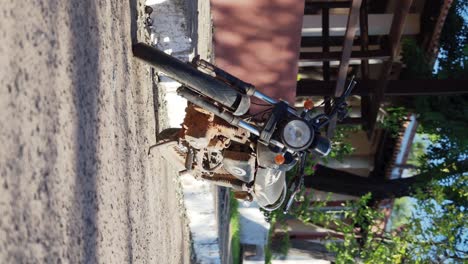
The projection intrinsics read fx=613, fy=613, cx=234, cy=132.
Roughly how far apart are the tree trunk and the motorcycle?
14.8 ft

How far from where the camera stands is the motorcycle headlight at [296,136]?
327cm

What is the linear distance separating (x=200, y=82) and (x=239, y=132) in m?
0.49

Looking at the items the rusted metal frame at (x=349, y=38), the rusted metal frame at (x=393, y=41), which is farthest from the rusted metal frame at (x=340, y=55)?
the rusted metal frame at (x=349, y=38)

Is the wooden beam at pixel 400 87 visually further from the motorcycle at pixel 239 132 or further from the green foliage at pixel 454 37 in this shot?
the motorcycle at pixel 239 132

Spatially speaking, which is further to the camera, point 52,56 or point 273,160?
point 273,160

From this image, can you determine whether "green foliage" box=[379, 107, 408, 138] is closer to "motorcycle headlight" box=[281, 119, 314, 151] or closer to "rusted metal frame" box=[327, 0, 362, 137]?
"rusted metal frame" box=[327, 0, 362, 137]

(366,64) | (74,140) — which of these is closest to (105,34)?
(74,140)

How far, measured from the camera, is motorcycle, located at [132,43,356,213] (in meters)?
3.29

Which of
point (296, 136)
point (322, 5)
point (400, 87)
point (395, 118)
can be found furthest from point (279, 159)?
point (395, 118)

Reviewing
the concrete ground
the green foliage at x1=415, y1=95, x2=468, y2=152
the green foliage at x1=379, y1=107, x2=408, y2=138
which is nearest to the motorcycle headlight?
the concrete ground

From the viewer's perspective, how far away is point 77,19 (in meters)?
2.30

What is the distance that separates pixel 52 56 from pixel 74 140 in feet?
1.13

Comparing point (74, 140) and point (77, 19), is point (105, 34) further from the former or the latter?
point (74, 140)

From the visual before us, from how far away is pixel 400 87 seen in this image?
6.74 metres
